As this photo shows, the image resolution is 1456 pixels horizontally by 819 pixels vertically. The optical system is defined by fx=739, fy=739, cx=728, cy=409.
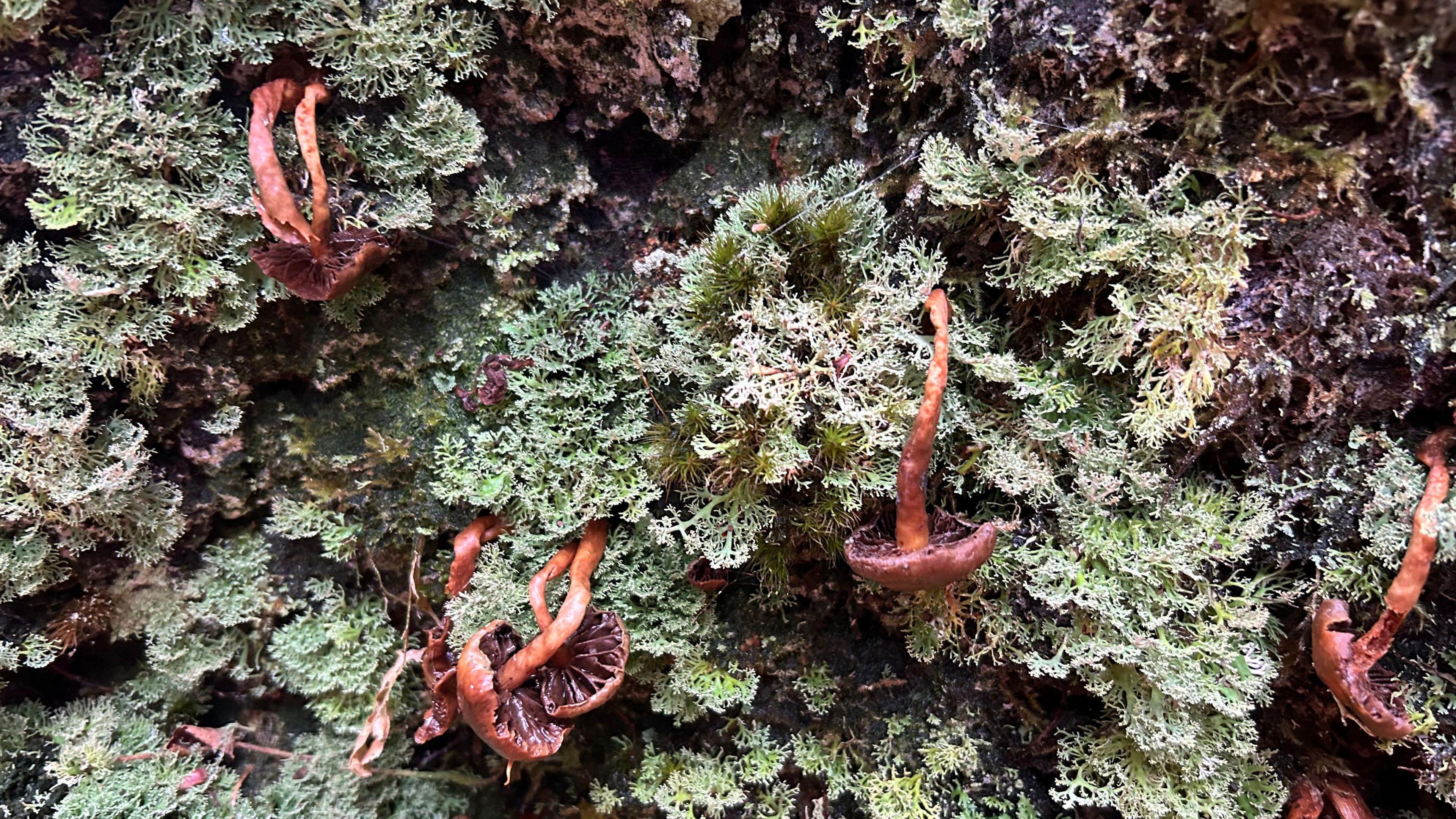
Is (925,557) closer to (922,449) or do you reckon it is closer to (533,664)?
(922,449)

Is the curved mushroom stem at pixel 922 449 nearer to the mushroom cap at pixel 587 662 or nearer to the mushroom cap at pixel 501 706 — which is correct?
the mushroom cap at pixel 587 662

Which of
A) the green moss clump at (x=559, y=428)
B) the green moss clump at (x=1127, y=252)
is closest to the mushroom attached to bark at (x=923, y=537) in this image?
the green moss clump at (x=1127, y=252)

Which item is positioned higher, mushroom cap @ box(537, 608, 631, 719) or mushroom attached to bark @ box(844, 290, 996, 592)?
mushroom attached to bark @ box(844, 290, 996, 592)

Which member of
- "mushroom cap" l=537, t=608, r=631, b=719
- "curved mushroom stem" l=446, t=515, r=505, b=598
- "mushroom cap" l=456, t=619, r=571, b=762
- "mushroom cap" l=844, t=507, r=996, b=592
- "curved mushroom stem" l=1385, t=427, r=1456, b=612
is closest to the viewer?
"curved mushroom stem" l=1385, t=427, r=1456, b=612

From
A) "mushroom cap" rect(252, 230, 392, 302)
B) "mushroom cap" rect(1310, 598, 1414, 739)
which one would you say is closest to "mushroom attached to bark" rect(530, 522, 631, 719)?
"mushroom cap" rect(252, 230, 392, 302)

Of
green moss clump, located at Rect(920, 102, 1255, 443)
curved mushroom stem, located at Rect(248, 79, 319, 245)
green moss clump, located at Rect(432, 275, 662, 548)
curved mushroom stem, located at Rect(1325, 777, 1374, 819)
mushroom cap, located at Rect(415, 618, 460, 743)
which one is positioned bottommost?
curved mushroom stem, located at Rect(1325, 777, 1374, 819)

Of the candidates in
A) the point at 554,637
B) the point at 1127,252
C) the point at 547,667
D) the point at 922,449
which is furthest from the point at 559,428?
the point at 1127,252

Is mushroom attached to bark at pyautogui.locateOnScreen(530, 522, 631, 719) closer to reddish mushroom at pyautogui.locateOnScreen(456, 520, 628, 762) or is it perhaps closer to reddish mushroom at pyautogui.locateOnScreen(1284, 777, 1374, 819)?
reddish mushroom at pyautogui.locateOnScreen(456, 520, 628, 762)
